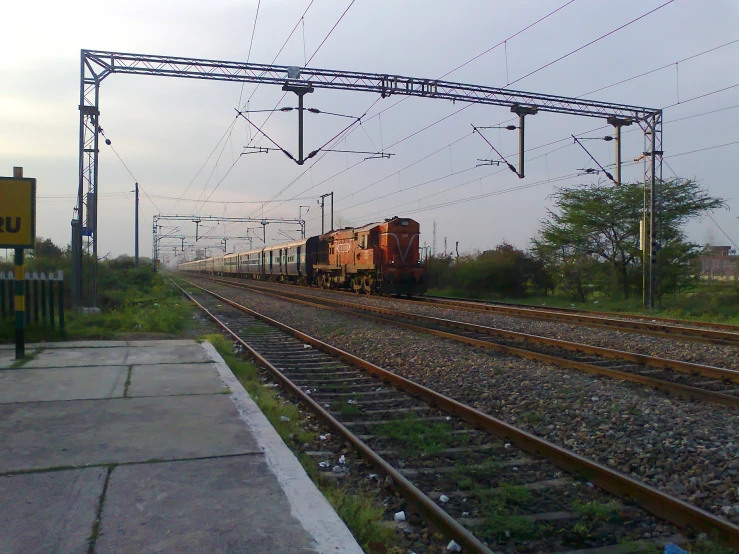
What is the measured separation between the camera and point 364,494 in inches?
178

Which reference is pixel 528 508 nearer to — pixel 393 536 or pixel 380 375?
pixel 393 536

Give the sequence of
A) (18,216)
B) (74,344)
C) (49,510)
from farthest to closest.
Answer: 1. (74,344)
2. (18,216)
3. (49,510)

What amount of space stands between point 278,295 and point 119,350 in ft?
61.3

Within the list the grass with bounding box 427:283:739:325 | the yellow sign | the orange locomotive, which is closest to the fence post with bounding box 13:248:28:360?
the yellow sign

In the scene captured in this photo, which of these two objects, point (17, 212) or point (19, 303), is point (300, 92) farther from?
point (19, 303)

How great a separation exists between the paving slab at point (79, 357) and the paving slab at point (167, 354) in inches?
7.4

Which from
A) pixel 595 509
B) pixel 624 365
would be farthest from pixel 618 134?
pixel 595 509

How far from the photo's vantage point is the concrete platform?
11.2 ft

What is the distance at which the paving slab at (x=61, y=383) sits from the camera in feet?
22.5

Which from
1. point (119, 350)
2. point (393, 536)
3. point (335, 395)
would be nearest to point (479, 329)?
point (335, 395)

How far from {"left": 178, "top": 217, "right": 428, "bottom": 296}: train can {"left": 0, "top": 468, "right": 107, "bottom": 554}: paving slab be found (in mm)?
21662

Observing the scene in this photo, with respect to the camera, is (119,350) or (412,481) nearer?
(412,481)

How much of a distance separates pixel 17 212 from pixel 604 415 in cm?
909

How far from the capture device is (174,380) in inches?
312
